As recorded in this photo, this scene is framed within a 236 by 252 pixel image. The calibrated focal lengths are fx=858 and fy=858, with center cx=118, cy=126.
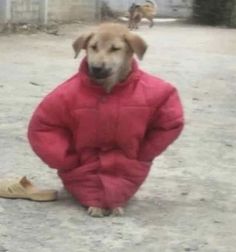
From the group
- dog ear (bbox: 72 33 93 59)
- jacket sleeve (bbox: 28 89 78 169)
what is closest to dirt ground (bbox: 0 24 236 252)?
jacket sleeve (bbox: 28 89 78 169)

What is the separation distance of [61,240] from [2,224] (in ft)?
1.20

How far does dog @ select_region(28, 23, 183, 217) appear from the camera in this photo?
4.34 metres

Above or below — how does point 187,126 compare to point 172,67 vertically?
above

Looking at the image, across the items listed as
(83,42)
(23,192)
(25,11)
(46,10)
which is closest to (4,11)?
(25,11)

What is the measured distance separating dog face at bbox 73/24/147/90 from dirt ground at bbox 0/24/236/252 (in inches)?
28.5

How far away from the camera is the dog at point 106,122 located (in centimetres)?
434

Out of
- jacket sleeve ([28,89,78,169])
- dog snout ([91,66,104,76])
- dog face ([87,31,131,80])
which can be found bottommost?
jacket sleeve ([28,89,78,169])

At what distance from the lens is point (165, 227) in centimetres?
423

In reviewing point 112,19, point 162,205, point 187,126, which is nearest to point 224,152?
point 187,126

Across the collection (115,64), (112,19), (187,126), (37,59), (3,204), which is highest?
(115,64)

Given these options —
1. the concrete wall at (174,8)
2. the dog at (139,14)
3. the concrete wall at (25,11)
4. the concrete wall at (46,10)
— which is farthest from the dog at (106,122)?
the concrete wall at (174,8)

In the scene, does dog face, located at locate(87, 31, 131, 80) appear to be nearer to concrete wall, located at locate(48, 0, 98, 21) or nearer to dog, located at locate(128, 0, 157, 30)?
concrete wall, located at locate(48, 0, 98, 21)

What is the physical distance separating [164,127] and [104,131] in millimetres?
314

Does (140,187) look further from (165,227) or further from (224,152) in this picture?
(224,152)
